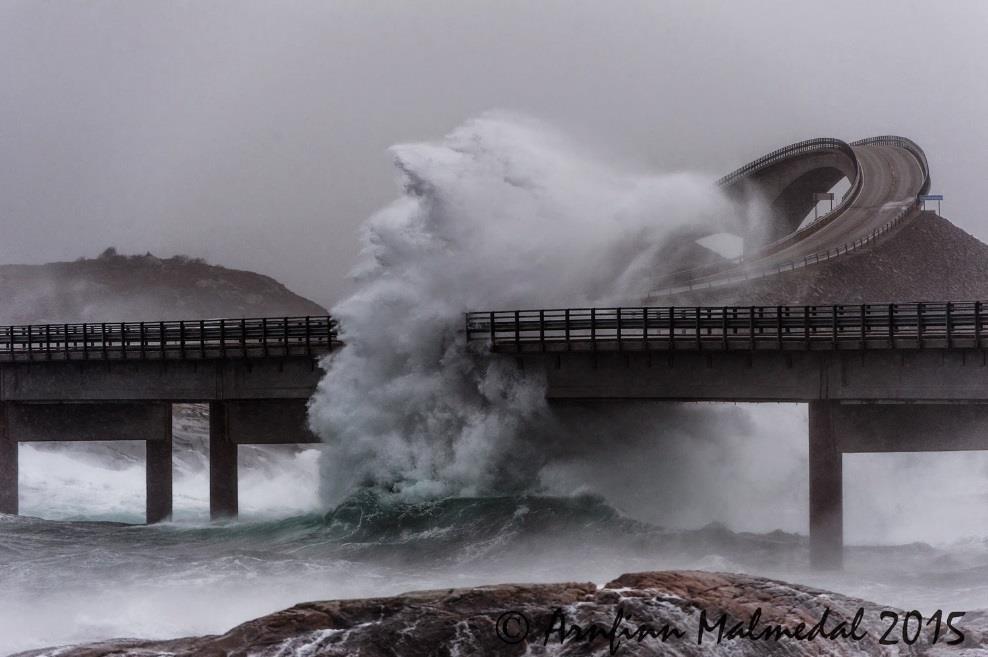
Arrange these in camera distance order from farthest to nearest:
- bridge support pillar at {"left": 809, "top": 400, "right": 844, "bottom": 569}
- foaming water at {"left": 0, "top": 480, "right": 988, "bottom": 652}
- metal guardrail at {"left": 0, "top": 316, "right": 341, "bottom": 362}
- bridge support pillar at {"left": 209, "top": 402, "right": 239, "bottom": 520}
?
bridge support pillar at {"left": 209, "top": 402, "right": 239, "bottom": 520}, metal guardrail at {"left": 0, "top": 316, "right": 341, "bottom": 362}, bridge support pillar at {"left": 809, "top": 400, "right": 844, "bottom": 569}, foaming water at {"left": 0, "top": 480, "right": 988, "bottom": 652}

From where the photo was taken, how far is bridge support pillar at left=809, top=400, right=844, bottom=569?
30328mm

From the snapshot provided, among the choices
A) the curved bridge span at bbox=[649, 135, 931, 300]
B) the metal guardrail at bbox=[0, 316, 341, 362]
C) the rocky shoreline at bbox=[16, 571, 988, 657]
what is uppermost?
the curved bridge span at bbox=[649, 135, 931, 300]

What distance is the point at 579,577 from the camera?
25.9 metres

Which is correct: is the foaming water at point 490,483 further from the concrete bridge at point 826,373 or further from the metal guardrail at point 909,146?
the metal guardrail at point 909,146

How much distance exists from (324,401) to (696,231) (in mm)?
53297

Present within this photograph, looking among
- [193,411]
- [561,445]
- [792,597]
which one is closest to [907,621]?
[792,597]

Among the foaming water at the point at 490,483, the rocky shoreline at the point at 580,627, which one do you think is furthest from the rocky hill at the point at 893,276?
the rocky shoreline at the point at 580,627

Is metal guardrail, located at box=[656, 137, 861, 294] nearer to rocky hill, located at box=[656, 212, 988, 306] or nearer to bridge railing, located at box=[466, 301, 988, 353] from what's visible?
rocky hill, located at box=[656, 212, 988, 306]

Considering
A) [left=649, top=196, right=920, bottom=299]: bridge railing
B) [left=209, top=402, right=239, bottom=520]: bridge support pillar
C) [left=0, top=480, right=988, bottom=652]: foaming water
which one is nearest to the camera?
[left=0, top=480, right=988, bottom=652]: foaming water

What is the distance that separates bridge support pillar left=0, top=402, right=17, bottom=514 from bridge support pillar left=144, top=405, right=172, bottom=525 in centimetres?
445

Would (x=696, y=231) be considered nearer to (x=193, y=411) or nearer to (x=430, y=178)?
(x=193, y=411)

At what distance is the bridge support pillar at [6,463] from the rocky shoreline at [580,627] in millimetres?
27800

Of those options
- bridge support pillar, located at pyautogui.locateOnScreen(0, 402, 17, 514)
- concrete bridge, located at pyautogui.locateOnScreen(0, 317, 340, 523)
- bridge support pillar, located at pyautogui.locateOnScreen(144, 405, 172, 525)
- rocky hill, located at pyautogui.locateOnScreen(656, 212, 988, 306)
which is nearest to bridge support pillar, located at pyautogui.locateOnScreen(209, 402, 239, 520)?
concrete bridge, located at pyautogui.locateOnScreen(0, 317, 340, 523)

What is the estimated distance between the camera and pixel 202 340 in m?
38.4
